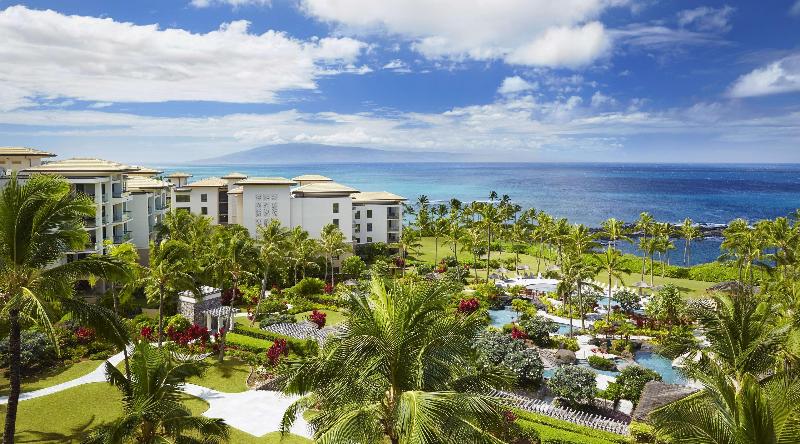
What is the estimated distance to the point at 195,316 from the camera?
37.9 metres

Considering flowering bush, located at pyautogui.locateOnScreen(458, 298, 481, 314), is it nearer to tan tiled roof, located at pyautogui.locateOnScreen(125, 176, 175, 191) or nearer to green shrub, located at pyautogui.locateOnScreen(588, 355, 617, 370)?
green shrub, located at pyautogui.locateOnScreen(588, 355, 617, 370)

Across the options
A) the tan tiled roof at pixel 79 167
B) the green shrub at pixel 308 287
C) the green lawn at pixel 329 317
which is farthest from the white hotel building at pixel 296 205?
the green lawn at pixel 329 317

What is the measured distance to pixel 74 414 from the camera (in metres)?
24.3

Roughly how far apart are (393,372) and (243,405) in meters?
18.5

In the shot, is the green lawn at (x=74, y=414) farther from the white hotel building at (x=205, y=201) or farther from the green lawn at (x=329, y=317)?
the white hotel building at (x=205, y=201)

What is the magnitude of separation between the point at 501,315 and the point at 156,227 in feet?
125

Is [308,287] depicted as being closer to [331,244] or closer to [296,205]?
[331,244]

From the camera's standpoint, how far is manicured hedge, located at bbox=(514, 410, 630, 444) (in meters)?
21.3

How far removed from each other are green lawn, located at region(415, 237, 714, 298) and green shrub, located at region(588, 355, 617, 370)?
79.0ft

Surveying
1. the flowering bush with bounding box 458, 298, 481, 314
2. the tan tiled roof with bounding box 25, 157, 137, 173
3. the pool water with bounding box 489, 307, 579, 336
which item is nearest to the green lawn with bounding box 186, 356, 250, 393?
the flowering bush with bounding box 458, 298, 481, 314

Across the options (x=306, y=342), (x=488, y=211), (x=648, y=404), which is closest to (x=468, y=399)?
(x=648, y=404)

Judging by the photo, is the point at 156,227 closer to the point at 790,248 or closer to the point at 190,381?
the point at 190,381

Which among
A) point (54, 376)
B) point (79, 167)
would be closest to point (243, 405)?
point (54, 376)

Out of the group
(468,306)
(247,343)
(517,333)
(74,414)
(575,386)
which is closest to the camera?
(74,414)
